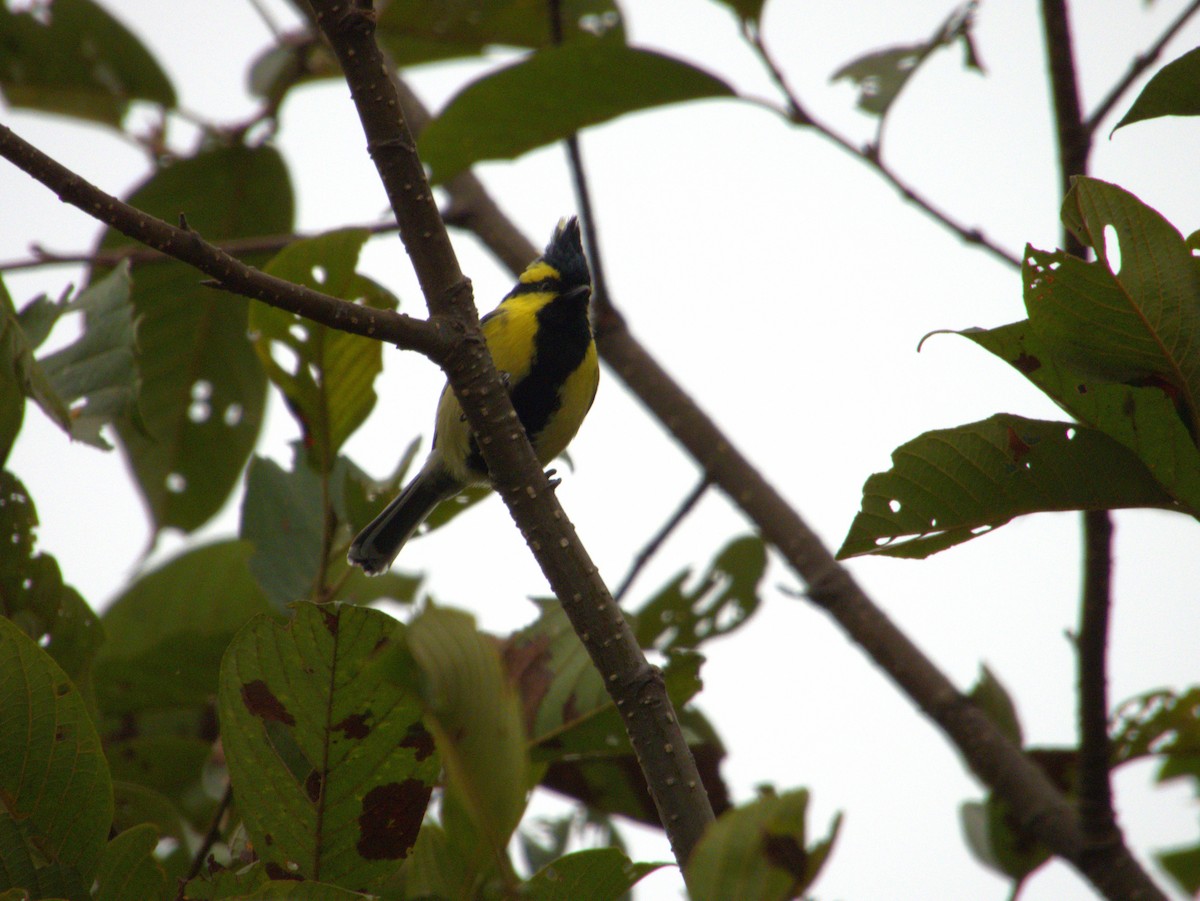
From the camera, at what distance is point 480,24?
11.5ft

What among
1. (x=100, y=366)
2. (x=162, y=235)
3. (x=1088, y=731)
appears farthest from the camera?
(x=100, y=366)

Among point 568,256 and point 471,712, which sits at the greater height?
point 568,256

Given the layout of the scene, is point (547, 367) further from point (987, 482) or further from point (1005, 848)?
point (987, 482)

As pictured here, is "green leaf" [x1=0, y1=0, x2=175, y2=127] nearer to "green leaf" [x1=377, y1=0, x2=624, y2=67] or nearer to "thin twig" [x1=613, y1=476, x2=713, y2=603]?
"green leaf" [x1=377, y1=0, x2=624, y2=67]

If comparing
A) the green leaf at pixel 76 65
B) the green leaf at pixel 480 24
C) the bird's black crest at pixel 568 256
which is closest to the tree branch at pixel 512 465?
the bird's black crest at pixel 568 256

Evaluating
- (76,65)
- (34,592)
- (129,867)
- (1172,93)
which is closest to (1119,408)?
(1172,93)

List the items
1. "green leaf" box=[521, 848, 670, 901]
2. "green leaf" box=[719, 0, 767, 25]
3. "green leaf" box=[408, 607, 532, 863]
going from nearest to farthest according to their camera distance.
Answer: "green leaf" box=[408, 607, 532, 863] → "green leaf" box=[521, 848, 670, 901] → "green leaf" box=[719, 0, 767, 25]

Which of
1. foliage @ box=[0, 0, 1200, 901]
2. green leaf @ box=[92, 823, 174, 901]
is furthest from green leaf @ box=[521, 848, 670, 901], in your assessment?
green leaf @ box=[92, 823, 174, 901]

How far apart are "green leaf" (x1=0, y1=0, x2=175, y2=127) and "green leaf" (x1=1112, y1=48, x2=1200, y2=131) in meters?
3.04

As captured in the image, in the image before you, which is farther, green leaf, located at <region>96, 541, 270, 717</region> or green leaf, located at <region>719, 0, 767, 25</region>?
green leaf, located at <region>96, 541, 270, 717</region>

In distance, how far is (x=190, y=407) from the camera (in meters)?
3.25

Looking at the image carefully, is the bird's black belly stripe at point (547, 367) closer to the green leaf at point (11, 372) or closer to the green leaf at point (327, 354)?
the green leaf at point (327, 354)

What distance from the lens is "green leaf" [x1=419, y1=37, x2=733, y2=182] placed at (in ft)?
7.91

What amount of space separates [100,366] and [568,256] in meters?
1.79
